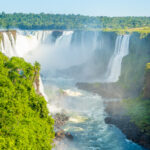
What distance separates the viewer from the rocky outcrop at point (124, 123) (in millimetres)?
30808

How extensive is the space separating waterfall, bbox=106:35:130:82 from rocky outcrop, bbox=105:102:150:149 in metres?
15.7

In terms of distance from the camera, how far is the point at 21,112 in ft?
67.9

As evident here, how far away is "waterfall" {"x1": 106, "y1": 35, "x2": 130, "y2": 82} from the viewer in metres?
57.7

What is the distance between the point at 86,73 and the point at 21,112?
154 ft

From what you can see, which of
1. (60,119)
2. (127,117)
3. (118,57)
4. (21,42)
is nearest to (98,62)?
(118,57)

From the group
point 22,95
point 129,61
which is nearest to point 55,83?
point 129,61

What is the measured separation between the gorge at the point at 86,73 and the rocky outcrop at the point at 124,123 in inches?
25.5

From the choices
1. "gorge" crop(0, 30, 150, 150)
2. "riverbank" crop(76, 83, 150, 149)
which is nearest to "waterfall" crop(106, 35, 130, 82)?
"gorge" crop(0, 30, 150, 150)

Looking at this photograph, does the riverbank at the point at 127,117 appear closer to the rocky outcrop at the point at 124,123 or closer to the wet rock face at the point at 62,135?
the rocky outcrop at the point at 124,123

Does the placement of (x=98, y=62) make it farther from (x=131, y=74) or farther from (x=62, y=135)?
(x=62, y=135)

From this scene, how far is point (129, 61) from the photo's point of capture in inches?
2108

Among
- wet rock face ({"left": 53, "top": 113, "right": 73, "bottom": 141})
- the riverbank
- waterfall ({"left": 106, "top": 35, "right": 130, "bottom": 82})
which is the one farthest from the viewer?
waterfall ({"left": 106, "top": 35, "right": 130, "bottom": 82})

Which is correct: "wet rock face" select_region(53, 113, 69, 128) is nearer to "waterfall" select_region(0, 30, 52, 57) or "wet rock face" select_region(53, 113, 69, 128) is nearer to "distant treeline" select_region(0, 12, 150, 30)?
"waterfall" select_region(0, 30, 52, 57)

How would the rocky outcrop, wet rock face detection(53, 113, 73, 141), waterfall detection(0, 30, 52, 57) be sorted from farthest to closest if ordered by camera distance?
waterfall detection(0, 30, 52, 57)
wet rock face detection(53, 113, 73, 141)
the rocky outcrop
